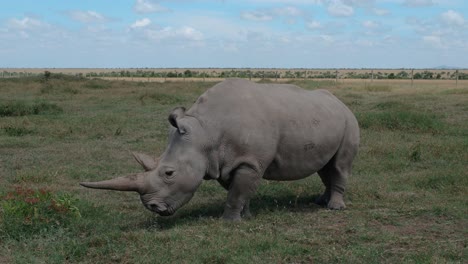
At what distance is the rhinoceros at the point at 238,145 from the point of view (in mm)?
6711

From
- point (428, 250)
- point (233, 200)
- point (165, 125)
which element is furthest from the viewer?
point (165, 125)

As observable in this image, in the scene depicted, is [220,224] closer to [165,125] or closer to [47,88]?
[165,125]

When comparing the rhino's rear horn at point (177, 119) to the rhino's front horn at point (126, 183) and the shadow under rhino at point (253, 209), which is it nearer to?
the rhino's front horn at point (126, 183)

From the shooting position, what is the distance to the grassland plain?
5.78m

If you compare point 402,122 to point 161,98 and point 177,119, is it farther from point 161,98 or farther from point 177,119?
point 161,98

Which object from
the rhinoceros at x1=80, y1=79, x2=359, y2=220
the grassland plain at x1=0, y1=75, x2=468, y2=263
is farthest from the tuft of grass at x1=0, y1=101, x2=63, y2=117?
the rhinoceros at x1=80, y1=79, x2=359, y2=220

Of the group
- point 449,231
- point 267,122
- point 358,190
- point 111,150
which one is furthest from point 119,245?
point 111,150

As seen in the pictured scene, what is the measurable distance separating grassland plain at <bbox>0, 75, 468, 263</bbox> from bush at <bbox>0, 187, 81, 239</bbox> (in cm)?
1

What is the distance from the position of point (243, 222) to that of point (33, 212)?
2373 mm

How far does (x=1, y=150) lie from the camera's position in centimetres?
1259

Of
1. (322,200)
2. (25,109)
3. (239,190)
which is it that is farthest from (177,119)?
(25,109)

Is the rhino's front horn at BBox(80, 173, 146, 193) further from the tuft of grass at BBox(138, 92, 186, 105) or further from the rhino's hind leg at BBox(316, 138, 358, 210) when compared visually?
the tuft of grass at BBox(138, 92, 186, 105)

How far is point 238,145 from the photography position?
7.07m

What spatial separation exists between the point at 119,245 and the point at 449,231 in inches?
143
